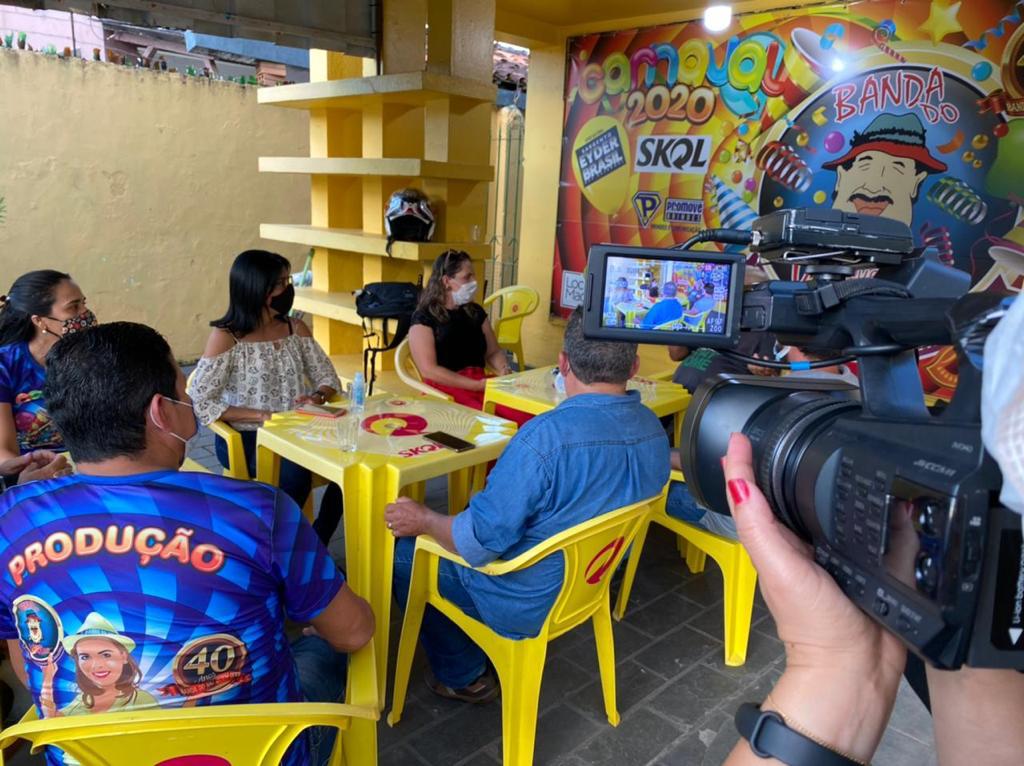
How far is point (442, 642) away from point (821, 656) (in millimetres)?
1580

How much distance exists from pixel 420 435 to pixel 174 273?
4.63m

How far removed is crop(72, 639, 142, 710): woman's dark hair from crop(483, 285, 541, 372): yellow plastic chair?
3.54 m

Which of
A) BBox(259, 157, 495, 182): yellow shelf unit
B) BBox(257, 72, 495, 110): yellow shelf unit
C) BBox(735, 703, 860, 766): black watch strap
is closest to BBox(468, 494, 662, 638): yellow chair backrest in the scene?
BBox(735, 703, 860, 766): black watch strap

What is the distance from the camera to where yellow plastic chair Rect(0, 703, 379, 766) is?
102 centimetres

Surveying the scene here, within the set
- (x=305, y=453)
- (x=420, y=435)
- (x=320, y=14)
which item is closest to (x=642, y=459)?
(x=420, y=435)

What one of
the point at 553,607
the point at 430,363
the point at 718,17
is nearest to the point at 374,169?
the point at 430,363

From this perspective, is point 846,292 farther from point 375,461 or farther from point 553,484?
point 375,461

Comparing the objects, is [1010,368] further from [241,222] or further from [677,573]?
[241,222]

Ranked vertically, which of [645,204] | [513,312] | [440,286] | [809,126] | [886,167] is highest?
[809,126]

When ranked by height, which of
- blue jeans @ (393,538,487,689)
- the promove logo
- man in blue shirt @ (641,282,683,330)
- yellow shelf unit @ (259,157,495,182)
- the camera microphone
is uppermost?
the promove logo

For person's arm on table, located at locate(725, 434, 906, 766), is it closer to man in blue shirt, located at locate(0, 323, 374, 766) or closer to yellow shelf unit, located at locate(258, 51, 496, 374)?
man in blue shirt, located at locate(0, 323, 374, 766)

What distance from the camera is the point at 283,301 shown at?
281 centimetres

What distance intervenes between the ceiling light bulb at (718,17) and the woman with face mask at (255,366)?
3.33 meters

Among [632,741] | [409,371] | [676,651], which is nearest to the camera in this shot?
[632,741]
